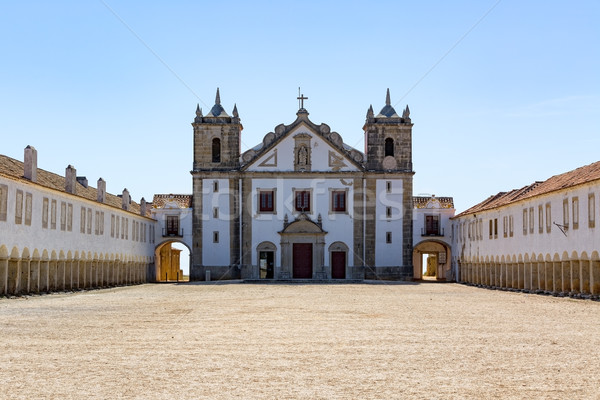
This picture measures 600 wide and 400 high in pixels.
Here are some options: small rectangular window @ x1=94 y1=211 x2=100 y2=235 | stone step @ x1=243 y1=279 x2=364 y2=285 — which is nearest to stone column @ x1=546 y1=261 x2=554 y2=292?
stone step @ x1=243 y1=279 x2=364 y2=285

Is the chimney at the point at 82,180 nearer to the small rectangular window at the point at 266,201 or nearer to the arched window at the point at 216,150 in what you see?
the arched window at the point at 216,150

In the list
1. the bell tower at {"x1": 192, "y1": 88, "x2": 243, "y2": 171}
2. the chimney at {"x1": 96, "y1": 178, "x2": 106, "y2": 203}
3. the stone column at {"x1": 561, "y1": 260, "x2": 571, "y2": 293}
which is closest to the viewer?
the stone column at {"x1": 561, "y1": 260, "x2": 571, "y2": 293}

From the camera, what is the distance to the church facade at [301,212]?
5262cm

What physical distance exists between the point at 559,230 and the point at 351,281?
1791 centimetres

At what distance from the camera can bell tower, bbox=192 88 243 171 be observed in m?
53.7

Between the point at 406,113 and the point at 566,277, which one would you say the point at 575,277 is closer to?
the point at 566,277

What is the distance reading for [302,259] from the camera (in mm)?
52875

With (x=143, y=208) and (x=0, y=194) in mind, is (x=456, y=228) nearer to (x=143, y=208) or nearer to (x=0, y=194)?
(x=143, y=208)

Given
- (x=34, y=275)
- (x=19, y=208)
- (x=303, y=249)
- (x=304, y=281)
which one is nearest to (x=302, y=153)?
(x=303, y=249)

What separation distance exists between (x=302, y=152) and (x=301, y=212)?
410 cm

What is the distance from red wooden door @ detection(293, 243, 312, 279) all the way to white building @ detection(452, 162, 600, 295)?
10.6m

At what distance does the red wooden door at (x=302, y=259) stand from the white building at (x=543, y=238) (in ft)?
34.8

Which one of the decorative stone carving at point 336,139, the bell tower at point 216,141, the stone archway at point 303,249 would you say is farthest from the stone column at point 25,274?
the decorative stone carving at point 336,139

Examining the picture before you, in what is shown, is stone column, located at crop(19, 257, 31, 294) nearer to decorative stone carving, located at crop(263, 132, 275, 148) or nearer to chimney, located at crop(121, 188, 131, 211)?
chimney, located at crop(121, 188, 131, 211)
